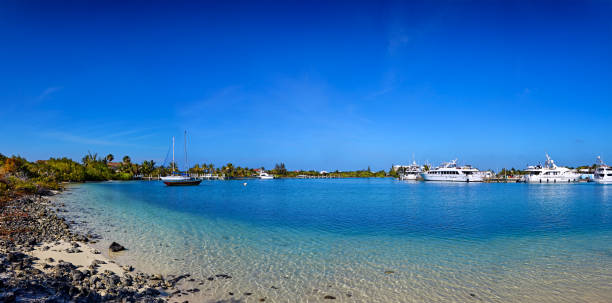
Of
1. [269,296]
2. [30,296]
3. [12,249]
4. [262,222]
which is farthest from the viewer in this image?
[262,222]

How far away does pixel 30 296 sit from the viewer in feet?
19.9

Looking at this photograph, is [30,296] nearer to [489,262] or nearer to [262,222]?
[489,262]

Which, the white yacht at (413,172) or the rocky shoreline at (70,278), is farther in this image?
the white yacht at (413,172)

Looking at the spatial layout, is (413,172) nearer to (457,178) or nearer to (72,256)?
(457,178)

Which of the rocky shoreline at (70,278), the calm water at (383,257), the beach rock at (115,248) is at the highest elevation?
the rocky shoreline at (70,278)

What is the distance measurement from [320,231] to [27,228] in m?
14.7

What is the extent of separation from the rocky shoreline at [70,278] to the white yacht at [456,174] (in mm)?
112336

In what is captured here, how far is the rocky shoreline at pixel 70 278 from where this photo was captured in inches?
259

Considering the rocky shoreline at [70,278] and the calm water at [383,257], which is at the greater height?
the rocky shoreline at [70,278]

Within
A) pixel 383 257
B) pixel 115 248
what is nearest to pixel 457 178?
pixel 383 257

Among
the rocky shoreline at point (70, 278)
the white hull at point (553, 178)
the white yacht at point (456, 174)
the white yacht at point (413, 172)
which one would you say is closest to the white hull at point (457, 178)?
the white yacht at point (456, 174)

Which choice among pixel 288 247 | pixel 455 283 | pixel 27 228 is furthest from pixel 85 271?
pixel 455 283

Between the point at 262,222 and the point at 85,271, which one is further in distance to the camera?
the point at 262,222

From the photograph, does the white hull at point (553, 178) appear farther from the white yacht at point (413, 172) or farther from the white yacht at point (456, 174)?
the white yacht at point (413, 172)
